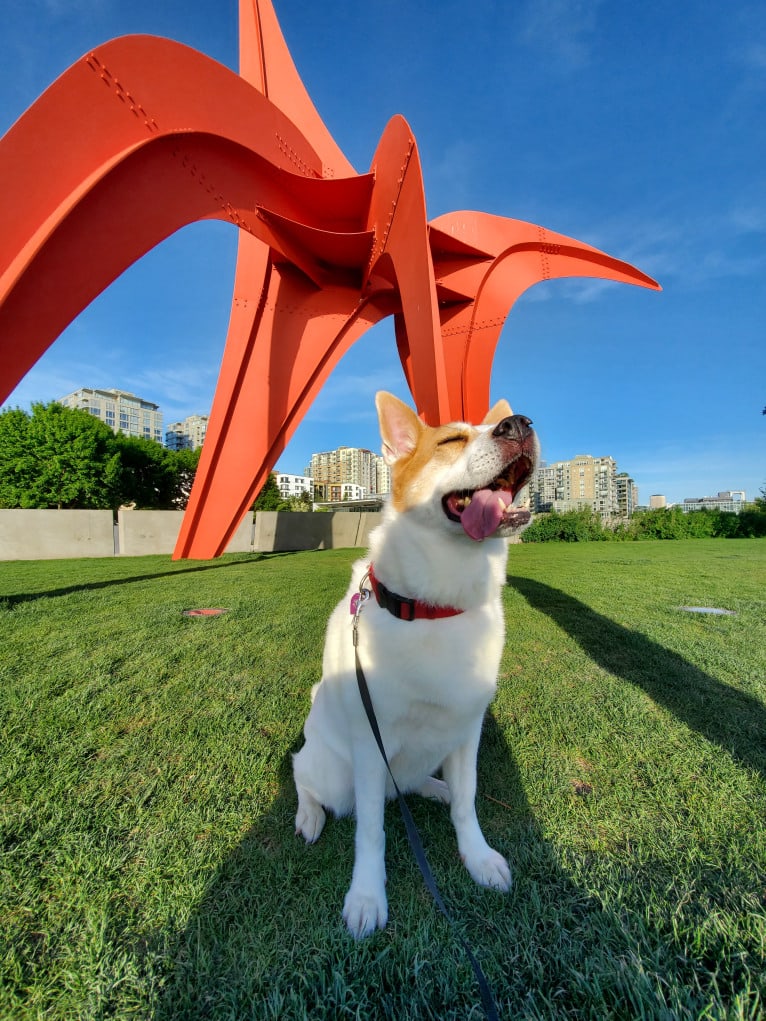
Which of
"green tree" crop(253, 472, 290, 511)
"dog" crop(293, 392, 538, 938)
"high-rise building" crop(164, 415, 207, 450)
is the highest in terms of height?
"high-rise building" crop(164, 415, 207, 450)

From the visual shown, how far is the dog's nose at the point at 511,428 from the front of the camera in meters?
1.67

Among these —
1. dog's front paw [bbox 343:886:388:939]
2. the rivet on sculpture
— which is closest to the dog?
dog's front paw [bbox 343:886:388:939]

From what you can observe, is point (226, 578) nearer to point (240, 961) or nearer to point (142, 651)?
point (142, 651)

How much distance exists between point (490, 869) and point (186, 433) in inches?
5092

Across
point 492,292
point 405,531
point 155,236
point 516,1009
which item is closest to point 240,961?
point 516,1009

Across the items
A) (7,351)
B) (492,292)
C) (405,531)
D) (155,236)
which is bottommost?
(405,531)

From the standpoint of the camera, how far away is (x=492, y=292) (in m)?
10.3

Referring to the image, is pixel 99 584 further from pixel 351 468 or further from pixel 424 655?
pixel 351 468

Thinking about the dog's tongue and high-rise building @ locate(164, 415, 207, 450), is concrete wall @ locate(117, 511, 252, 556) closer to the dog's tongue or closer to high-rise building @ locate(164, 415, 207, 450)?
the dog's tongue

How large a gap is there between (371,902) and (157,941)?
642 mm

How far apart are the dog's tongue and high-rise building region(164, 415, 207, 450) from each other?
121623 mm

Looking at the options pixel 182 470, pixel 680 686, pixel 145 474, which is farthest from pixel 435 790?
pixel 182 470

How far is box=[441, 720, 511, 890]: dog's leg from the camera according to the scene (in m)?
1.59

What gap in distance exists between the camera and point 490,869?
1.60 metres
